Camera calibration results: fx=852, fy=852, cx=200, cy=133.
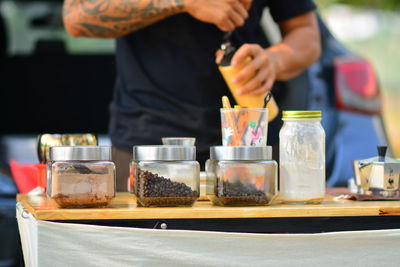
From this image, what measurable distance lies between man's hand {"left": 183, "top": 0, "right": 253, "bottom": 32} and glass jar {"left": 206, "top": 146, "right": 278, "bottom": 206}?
2.02 ft

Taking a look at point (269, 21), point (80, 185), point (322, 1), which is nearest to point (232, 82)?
point (80, 185)

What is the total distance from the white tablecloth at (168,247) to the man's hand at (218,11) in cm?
82

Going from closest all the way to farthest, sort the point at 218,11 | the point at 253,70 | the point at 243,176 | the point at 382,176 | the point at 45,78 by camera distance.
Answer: the point at 243,176
the point at 382,176
the point at 253,70
the point at 218,11
the point at 45,78

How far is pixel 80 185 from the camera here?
1.81 m

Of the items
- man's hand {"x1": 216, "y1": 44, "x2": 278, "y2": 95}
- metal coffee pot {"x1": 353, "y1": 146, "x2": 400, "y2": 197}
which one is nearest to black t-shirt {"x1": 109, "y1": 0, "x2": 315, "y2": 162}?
man's hand {"x1": 216, "y1": 44, "x2": 278, "y2": 95}

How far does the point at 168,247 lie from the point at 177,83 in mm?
914

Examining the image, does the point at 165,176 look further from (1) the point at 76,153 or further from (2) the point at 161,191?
(1) the point at 76,153

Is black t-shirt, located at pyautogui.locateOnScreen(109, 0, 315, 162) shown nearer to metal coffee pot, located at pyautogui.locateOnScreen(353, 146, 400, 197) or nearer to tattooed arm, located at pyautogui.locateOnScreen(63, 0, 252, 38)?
tattooed arm, located at pyautogui.locateOnScreen(63, 0, 252, 38)

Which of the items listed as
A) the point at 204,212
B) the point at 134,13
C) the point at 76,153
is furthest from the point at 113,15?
the point at 204,212

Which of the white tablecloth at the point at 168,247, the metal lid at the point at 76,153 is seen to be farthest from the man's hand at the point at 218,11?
the white tablecloth at the point at 168,247

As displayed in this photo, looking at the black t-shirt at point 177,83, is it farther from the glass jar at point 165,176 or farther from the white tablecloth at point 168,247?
the white tablecloth at point 168,247

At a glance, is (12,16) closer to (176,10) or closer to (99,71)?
(99,71)

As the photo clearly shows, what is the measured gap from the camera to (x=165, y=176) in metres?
1.83

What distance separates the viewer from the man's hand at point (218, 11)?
93.4 inches
